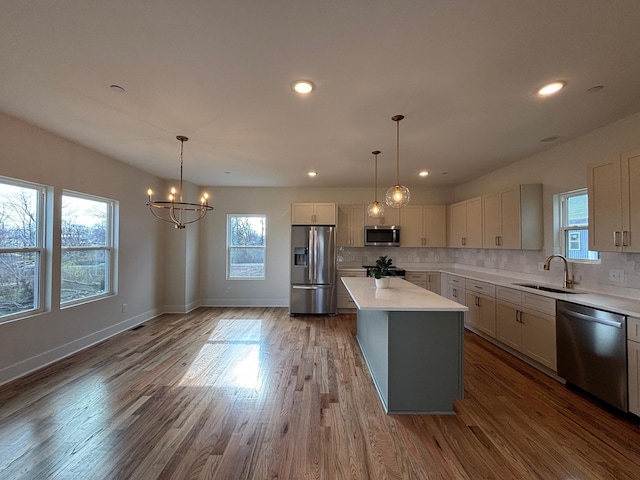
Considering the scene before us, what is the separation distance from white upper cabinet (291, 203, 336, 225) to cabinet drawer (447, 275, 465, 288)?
2.39 meters

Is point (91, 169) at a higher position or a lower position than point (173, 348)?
higher

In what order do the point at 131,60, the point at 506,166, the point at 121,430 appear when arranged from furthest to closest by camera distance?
1. the point at 506,166
2. the point at 121,430
3. the point at 131,60

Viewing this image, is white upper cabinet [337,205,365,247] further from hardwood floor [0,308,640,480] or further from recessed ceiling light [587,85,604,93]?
recessed ceiling light [587,85,604,93]

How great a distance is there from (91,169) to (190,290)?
281 cm

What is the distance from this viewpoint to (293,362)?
10.9ft

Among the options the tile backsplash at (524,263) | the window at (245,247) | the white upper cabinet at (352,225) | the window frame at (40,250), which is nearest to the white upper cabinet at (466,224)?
the tile backsplash at (524,263)

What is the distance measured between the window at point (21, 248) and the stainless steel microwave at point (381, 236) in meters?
4.86

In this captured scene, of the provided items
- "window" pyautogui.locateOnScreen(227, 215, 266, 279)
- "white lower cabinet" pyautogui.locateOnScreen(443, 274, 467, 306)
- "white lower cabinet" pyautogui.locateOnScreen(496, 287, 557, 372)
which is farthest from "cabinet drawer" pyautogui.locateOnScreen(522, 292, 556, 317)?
"window" pyautogui.locateOnScreen(227, 215, 266, 279)

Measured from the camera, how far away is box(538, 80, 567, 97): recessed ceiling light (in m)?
2.15

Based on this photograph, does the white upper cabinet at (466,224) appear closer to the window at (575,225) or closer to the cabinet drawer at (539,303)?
the window at (575,225)

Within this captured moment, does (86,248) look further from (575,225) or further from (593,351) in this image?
(575,225)

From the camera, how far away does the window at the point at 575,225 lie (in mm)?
3217

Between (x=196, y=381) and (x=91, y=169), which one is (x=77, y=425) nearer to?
(x=196, y=381)

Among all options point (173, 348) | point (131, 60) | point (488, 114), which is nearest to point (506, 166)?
point (488, 114)
